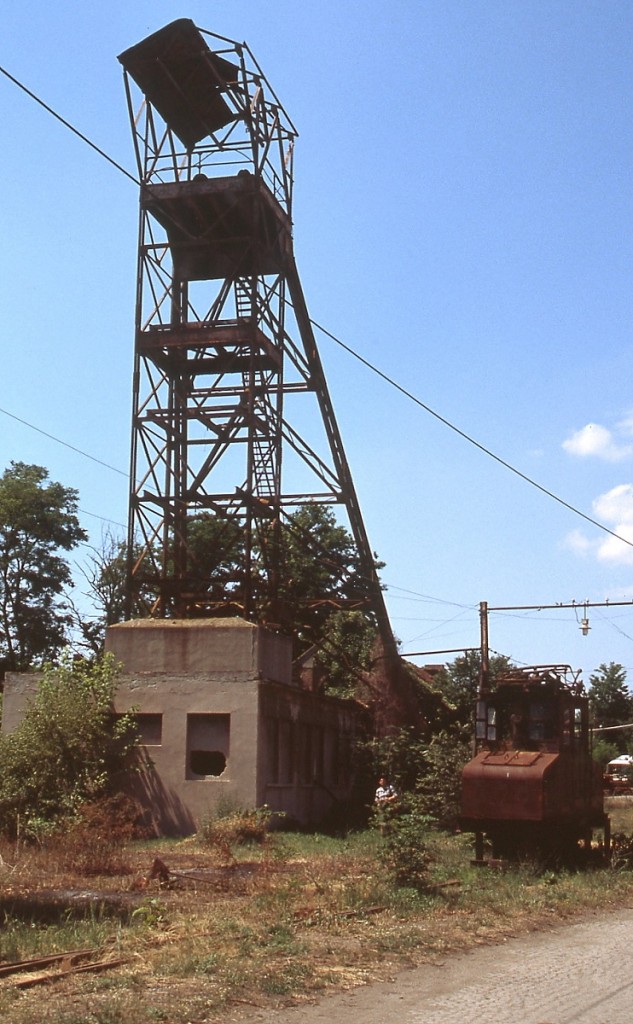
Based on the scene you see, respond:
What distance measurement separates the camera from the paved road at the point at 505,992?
319 inches

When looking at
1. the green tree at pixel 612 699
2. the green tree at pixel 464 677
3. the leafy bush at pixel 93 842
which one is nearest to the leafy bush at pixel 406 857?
the leafy bush at pixel 93 842

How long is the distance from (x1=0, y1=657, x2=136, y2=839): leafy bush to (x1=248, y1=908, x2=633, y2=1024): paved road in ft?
46.6

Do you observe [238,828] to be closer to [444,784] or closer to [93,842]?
[93,842]

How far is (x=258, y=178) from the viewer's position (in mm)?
30125

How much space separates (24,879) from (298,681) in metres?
17.9

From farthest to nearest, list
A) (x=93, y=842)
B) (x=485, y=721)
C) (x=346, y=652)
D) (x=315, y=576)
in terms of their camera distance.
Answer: (x=315, y=576) < (x=346, y=652) < (x=485, y=721) < (x=93, y=842)

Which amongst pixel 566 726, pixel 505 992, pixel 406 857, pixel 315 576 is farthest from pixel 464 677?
pixel 505 992

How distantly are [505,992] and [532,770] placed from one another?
8985mm

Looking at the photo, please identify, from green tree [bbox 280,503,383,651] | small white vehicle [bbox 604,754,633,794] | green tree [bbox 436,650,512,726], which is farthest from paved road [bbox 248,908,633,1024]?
small white vehicle [bbox 604,754,633,794]

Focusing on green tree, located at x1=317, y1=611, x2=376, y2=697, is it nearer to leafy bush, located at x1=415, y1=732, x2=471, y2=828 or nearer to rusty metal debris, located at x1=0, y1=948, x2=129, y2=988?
leafy bush, located at x1=415, y1=732, x2=471, y2=828

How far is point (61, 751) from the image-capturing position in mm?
24156

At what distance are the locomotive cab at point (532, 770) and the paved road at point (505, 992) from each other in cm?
603

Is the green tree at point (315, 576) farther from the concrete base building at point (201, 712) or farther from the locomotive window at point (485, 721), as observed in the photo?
the locomotive window at point (485, 721)

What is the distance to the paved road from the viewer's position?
26.6 feet
